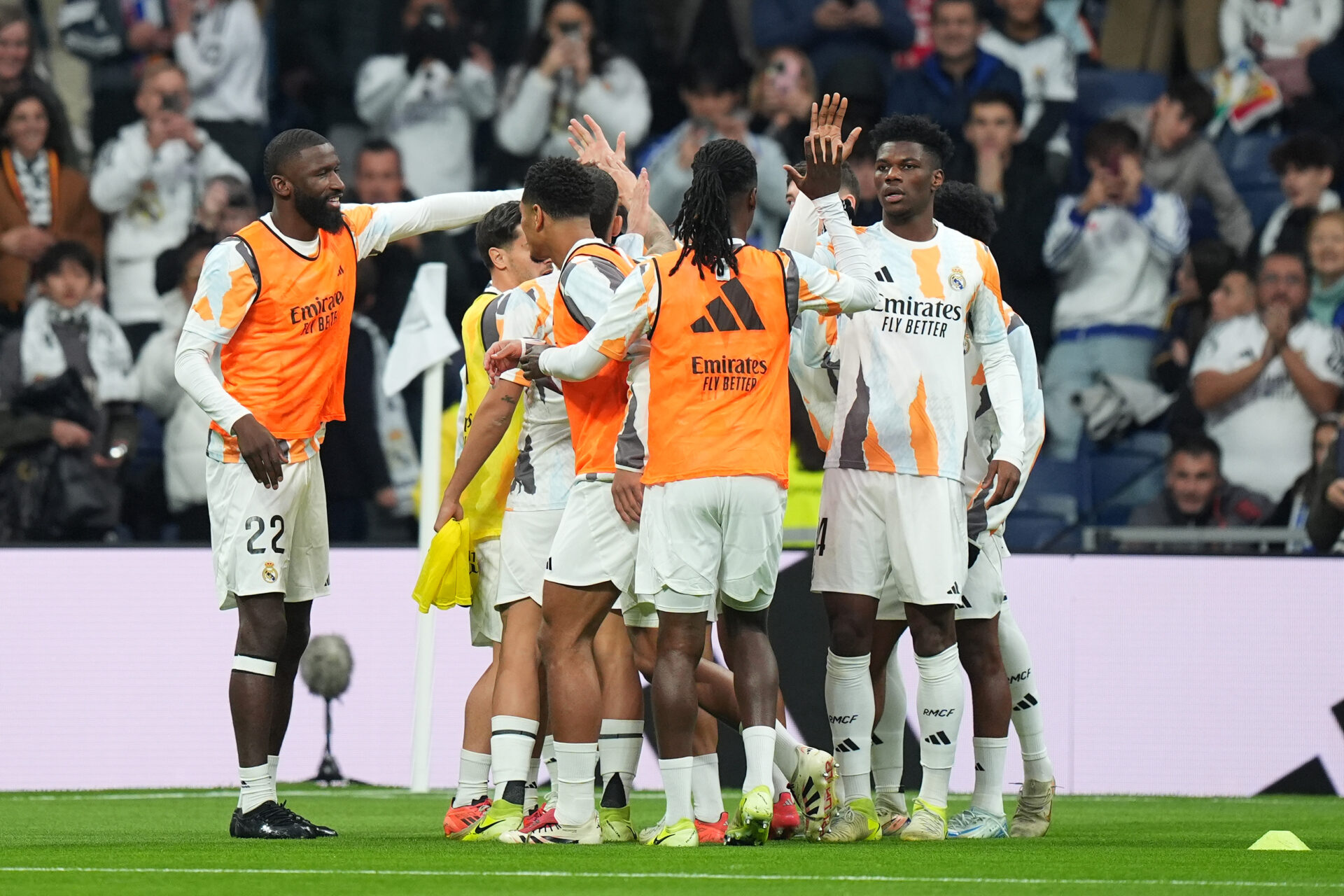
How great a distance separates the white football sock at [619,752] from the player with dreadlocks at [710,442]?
51 centimetres

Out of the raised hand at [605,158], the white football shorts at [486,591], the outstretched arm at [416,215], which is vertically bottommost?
the white football shorts at [486,591]

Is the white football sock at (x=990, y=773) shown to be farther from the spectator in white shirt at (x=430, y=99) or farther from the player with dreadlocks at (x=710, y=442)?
the spectator in white shirt at (x=430, y=99)

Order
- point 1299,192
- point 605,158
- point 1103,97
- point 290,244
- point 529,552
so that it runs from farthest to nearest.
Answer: point 1103,97
point 1299,192
point 605,158
point 290,244
point 529,552

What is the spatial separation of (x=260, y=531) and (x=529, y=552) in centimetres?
103

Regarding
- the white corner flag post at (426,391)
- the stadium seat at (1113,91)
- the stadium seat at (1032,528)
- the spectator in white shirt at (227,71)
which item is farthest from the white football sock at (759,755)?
the stadium seat at (1113,91)

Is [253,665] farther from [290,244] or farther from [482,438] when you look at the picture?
[290,244]

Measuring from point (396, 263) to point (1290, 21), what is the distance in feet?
22.3

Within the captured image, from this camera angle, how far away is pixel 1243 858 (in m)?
6.85

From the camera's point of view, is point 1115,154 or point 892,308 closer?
point 892,308

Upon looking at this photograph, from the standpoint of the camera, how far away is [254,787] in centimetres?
760

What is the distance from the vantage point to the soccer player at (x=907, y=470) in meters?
7.50

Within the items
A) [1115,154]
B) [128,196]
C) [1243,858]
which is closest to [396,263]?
[128,196]

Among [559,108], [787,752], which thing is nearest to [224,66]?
[559,108]

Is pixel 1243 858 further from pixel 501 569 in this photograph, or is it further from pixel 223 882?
pixel 223 882
